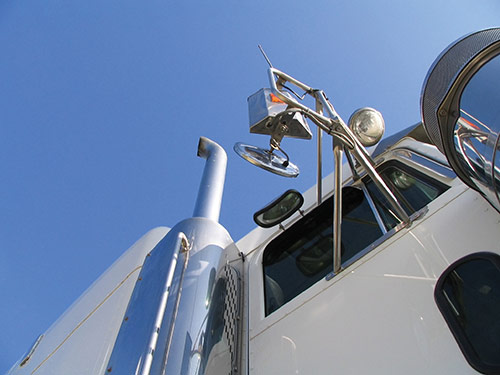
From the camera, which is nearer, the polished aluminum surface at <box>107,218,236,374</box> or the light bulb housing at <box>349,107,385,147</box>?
the polished aluminum surface at <box>107,218,236,374</box>

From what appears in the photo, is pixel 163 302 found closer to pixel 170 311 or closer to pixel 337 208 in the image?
pixel 170 311

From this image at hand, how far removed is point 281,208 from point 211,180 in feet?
3.47

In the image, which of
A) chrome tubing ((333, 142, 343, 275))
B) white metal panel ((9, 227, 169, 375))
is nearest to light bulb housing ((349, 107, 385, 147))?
chrome tubing ((333, 142, 343, 275))

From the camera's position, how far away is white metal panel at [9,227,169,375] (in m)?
2.47

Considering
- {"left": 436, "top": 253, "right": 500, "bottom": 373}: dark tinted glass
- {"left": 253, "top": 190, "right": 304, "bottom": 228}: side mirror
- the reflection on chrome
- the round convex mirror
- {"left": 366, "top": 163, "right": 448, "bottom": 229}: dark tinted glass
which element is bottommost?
{"left": 436, "top": 253, "right": 500, "bottom": 373}: dark tinted glass

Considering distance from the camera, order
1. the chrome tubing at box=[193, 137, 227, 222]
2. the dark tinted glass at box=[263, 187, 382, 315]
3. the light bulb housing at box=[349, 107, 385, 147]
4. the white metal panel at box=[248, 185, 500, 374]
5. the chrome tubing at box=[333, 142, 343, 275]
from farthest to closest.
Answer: the light bulb housing at box=[349, 107, 385, 147] → the chrome tubing at box=[193, 137, 227, 222] → the dark tinted glass at box=[263, 187, 382, 315] → the chrome tubing at box=[333, 142, 343, 275] → the white metal panel at box=[248, 185, 500, 374]

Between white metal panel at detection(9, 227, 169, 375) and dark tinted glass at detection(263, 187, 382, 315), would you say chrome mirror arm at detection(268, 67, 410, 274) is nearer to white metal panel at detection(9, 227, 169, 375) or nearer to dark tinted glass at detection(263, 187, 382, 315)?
dark tinted glass at detection(263, 187, 382, 315)

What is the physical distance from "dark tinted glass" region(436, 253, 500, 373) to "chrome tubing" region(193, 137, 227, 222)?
1.75m

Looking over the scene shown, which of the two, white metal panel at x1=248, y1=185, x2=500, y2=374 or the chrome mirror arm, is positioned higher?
the chrome mirror arm

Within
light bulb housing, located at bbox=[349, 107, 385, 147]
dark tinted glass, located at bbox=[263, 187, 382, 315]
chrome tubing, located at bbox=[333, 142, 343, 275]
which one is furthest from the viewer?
light bulb housing, located at bbox=[349, 107, 385, 147]

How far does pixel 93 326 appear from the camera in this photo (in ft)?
9.21

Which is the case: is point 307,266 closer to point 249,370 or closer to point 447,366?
point 249,370

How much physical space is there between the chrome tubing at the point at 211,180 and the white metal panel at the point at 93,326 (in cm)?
51

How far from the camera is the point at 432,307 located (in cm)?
164
